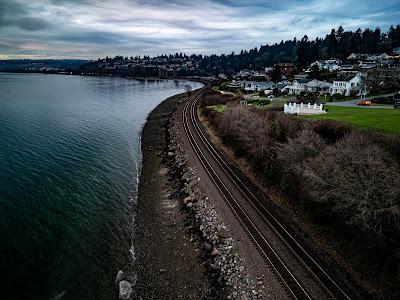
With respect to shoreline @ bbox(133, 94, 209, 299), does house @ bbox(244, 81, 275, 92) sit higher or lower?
higher

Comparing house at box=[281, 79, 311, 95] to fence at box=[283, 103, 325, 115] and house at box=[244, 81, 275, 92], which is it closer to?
house at box=[244, 81, 275, 92]

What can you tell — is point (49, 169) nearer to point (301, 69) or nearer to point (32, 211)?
point (32, 211)

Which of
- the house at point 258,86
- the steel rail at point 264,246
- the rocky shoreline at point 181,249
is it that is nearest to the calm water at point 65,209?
the rocky shoreline at point 181,249

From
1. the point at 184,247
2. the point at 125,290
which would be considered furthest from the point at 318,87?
the point at 125,290

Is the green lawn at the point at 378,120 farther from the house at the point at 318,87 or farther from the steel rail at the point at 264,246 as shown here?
the house at the point at 318,87

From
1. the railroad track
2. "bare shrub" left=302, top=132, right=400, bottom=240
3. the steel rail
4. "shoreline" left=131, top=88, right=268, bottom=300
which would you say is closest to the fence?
the railroad track

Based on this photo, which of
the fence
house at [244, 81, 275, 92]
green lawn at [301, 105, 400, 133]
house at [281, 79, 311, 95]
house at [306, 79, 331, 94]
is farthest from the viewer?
house at [244, 81, 275, 92]
